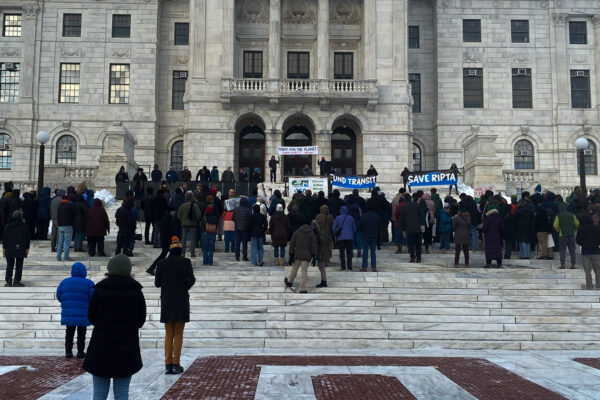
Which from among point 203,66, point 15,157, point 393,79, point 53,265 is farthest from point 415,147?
point 53,265

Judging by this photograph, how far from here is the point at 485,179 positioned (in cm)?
2941

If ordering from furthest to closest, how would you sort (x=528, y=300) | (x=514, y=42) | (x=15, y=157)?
(x=514, y=42), (x=15, y=157), (x=528, y=300)

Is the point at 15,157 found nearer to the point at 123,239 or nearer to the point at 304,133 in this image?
the point at 304,133

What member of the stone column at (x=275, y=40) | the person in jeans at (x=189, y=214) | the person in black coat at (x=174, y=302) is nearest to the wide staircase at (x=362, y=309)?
the person in jeans at (x=189, y=214)

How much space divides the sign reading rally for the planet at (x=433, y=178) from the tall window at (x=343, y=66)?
14472 millimetres

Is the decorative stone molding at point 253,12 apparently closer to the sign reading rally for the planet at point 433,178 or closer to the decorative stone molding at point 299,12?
the decorative stone molding at point 299,12

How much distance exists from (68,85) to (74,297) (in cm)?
3480

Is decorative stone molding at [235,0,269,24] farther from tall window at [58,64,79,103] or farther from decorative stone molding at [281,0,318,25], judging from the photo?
tall window at [58,64,79,103]

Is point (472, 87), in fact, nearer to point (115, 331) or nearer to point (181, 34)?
point (181, 34)

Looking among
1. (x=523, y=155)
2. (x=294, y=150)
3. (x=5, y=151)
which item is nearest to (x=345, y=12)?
(x=294, y=150)

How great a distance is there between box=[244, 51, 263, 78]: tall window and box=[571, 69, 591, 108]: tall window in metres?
22.5

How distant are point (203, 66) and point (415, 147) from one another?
634 inches

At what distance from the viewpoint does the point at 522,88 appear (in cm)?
4162

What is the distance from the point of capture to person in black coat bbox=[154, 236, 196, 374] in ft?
28.2
